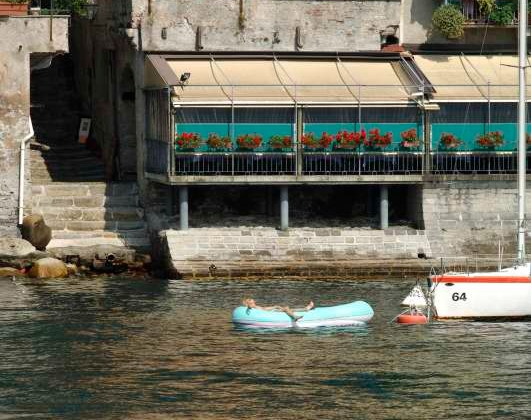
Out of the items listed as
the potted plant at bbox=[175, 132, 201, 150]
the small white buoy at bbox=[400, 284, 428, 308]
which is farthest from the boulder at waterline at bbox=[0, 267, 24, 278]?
the small white buoy at bbox=[400, 284, 428, 308]

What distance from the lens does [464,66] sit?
66562 millimetres

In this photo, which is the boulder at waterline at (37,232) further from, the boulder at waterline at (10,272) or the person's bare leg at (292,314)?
the person's bare leg at (292,314)

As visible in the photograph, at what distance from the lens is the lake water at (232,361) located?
42.8 metres

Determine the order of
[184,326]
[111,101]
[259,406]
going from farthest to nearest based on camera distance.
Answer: [111,101] < [184,326] < [259,406]

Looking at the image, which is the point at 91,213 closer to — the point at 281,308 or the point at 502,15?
the point at 281,308

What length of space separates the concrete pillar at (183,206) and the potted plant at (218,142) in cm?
155

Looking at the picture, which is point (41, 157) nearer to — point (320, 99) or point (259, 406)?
point (320, 99)

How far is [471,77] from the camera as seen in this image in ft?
216

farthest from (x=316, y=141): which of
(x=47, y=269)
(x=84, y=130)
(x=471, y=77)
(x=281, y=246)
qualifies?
(x=84, y=130)

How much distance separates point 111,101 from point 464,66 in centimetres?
1353

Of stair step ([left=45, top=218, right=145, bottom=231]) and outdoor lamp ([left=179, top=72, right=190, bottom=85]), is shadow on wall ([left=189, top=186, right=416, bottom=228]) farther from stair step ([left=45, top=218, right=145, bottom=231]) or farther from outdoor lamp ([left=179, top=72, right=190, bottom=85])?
outdoor lamp ([left=179, top=72, right=190, bottom=85])

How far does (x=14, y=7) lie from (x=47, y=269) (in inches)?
371

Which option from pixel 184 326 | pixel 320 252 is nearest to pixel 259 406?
pixel 184 326

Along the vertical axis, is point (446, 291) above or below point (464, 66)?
below
